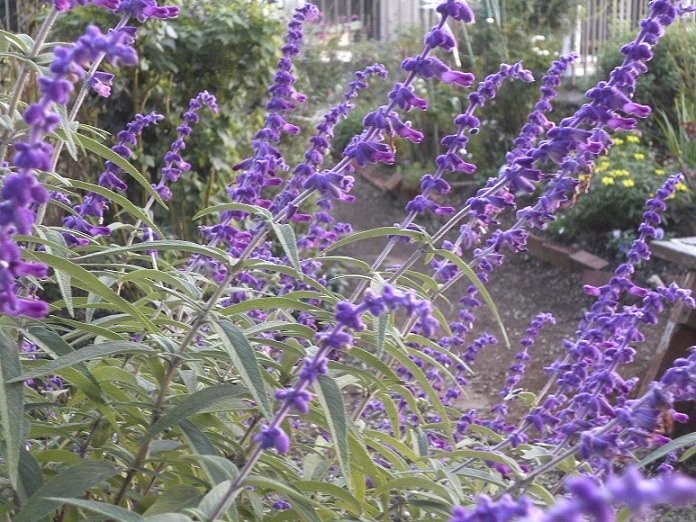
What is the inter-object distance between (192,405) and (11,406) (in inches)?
11.7

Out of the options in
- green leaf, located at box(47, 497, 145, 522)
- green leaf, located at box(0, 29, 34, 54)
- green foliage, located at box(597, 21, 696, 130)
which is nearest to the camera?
green leaf, located at box(47, 497, 145, 522)

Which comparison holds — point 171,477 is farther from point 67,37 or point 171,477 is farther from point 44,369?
point 67,37

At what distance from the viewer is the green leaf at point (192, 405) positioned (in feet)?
5.18

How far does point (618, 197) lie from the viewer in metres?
7.99

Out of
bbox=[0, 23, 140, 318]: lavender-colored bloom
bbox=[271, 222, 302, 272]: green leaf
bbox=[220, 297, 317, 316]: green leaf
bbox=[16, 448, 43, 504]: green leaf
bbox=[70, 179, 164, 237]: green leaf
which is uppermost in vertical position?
bbox=[0, 23, 140, 318]: lavender-colored bloom

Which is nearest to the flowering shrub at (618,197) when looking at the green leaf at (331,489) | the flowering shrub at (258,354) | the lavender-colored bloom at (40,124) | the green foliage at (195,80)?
the green foliage at (195,80)

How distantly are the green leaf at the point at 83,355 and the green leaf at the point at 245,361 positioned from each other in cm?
15

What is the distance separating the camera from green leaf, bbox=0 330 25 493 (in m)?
1.37

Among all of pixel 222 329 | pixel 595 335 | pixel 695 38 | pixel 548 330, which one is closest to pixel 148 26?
pixel 548 330

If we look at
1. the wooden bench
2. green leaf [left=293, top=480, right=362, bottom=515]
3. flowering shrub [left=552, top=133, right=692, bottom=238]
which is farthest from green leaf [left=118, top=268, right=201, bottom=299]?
flowering shrub [left=552, top=133, right=692, bottom=238]

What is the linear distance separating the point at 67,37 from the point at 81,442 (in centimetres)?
A: 441

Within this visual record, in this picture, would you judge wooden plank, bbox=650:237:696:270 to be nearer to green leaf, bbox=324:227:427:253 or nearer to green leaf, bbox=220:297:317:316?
green leaf, bbox=324:227:427:253

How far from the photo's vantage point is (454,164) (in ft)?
7.72

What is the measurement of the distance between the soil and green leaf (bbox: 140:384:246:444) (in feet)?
12.1
